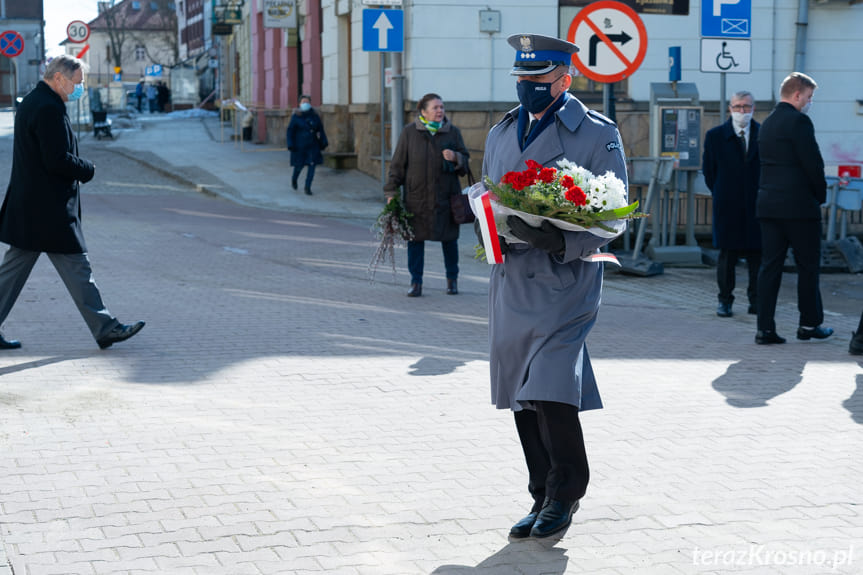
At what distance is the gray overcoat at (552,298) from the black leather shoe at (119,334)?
4.25 meters

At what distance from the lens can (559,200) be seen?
167 inches

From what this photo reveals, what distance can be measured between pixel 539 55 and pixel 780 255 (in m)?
4.89

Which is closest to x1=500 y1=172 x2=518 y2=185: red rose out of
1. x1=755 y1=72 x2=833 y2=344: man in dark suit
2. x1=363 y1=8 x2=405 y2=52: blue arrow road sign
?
x1=755 y1=72 x2=833 y2=344: man in dark suit

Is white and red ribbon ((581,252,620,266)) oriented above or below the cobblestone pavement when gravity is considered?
above

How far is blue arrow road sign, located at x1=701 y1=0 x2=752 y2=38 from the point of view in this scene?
12.7m

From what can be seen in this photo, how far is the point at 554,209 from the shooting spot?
425 cm

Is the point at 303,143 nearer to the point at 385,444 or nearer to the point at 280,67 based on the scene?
the point at 280,67

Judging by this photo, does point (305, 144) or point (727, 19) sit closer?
point (727, 19)

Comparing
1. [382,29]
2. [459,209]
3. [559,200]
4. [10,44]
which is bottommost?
[459,209]

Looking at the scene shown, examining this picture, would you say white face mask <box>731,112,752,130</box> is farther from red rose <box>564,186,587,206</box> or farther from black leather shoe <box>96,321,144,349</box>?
red rose <box>564,186,587,206</box>

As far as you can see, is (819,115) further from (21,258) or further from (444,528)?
(444,528)

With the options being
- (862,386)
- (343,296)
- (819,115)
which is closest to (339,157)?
(819,115)

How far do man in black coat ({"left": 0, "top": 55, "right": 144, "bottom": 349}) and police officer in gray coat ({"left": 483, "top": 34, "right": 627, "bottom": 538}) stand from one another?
4154mm

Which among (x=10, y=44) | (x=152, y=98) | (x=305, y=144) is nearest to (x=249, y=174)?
(x=305, y=144)
